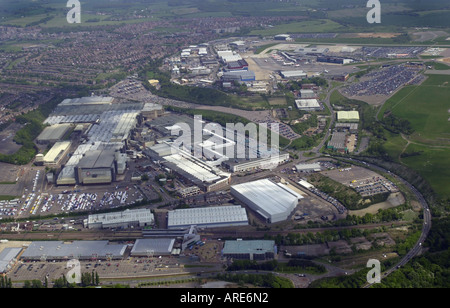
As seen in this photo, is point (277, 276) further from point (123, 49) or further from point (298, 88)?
point (123, 49)

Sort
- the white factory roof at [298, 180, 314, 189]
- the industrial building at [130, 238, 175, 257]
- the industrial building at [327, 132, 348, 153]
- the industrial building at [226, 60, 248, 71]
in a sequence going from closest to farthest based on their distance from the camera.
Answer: the industrial building at [130, 238, 175, 257], the white factory roof at [298, 180, 314, 189], the industrial building at [327, 132, 348, 153], the industrial building at [226, 60, 248, 71]

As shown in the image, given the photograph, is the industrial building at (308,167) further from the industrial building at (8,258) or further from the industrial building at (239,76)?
the industrial building at (239,76)

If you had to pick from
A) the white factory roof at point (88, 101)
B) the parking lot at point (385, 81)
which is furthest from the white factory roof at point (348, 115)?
the white factory roof at point (88, 101)

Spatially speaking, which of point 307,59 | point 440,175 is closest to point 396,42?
point 307,59

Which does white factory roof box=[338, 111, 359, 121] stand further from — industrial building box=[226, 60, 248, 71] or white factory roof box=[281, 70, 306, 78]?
industrial building box=[226, 60, 248, 71]

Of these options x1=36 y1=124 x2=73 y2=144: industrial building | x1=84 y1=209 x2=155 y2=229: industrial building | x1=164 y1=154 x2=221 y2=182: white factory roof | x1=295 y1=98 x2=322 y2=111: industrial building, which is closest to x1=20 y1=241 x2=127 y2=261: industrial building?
x1=84 y1=209 x2=155 y2=229: industrial building

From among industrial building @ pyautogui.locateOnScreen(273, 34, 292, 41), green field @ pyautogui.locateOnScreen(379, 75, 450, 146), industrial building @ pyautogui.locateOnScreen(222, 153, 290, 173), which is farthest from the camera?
industrial building @ pyautogui.locateOnScreen(273, 34, 292, 41)

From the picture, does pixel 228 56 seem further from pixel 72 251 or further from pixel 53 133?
pixel 72 251
